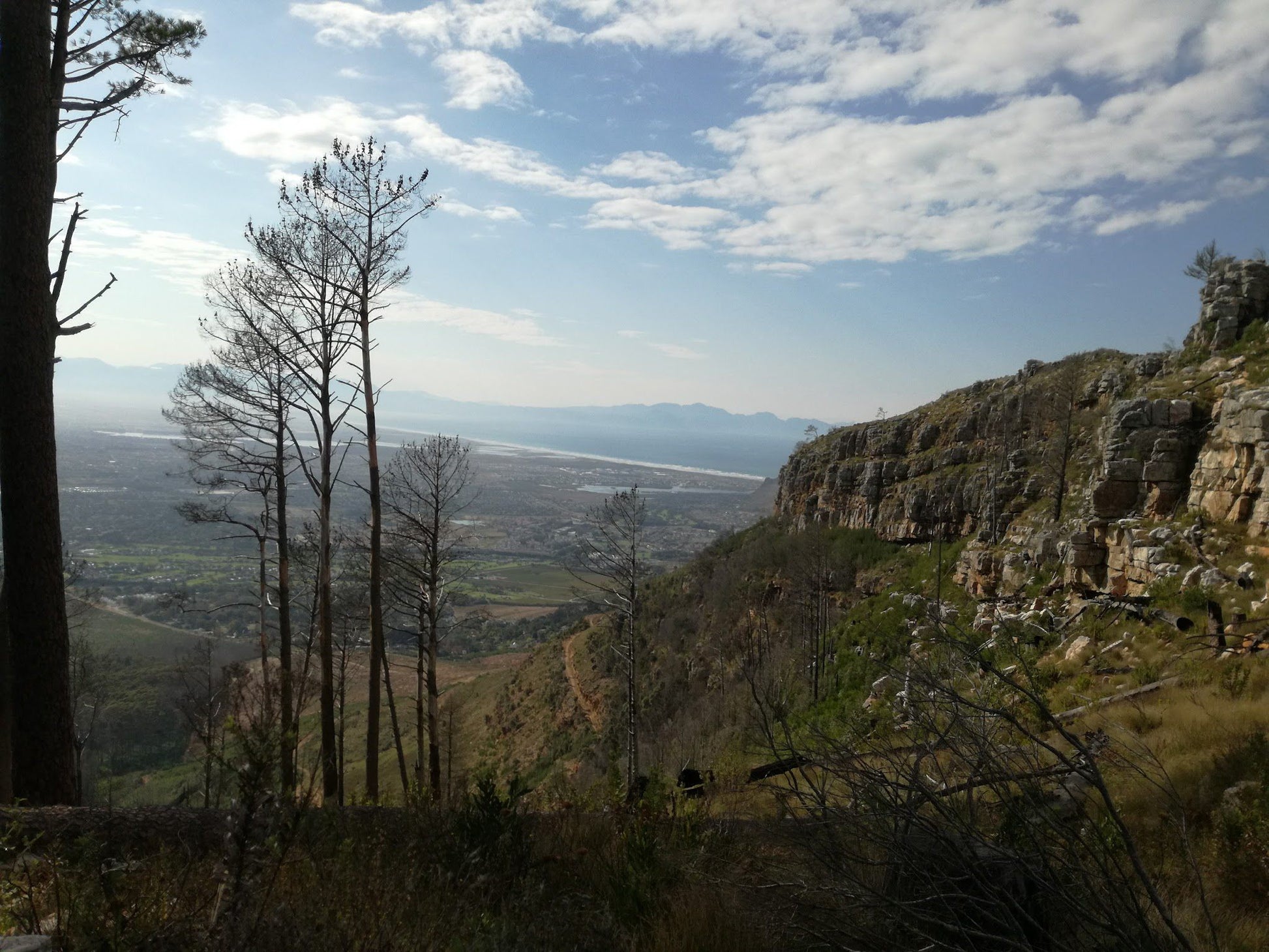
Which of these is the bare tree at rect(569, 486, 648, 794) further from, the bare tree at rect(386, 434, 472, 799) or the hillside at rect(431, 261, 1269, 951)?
the bare tree at rect(386, 434, 472, 799)

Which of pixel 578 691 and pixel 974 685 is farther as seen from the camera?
pixel 578 691

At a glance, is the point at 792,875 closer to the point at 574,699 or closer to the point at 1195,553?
the point at 1195,553

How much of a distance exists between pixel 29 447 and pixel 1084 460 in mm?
28712

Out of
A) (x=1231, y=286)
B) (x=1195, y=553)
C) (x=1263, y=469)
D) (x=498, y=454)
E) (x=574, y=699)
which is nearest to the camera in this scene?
(x=1263, y=469)

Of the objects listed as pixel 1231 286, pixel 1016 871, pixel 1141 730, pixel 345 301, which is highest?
pixel 1231 286

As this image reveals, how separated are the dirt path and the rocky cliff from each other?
56.8 ft

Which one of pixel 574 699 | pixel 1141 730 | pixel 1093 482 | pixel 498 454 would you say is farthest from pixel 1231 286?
pixel 498 454

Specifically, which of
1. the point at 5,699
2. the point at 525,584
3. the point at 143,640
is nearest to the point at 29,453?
the point at 5,699

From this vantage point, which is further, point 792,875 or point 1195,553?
point 1195,553

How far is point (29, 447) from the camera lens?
6035 mm

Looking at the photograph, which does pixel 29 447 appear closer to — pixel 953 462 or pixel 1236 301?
pixel 1236 301

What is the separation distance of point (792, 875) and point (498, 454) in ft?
576

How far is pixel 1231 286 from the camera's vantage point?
18.6 m

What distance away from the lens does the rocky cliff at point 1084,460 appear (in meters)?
13.6
